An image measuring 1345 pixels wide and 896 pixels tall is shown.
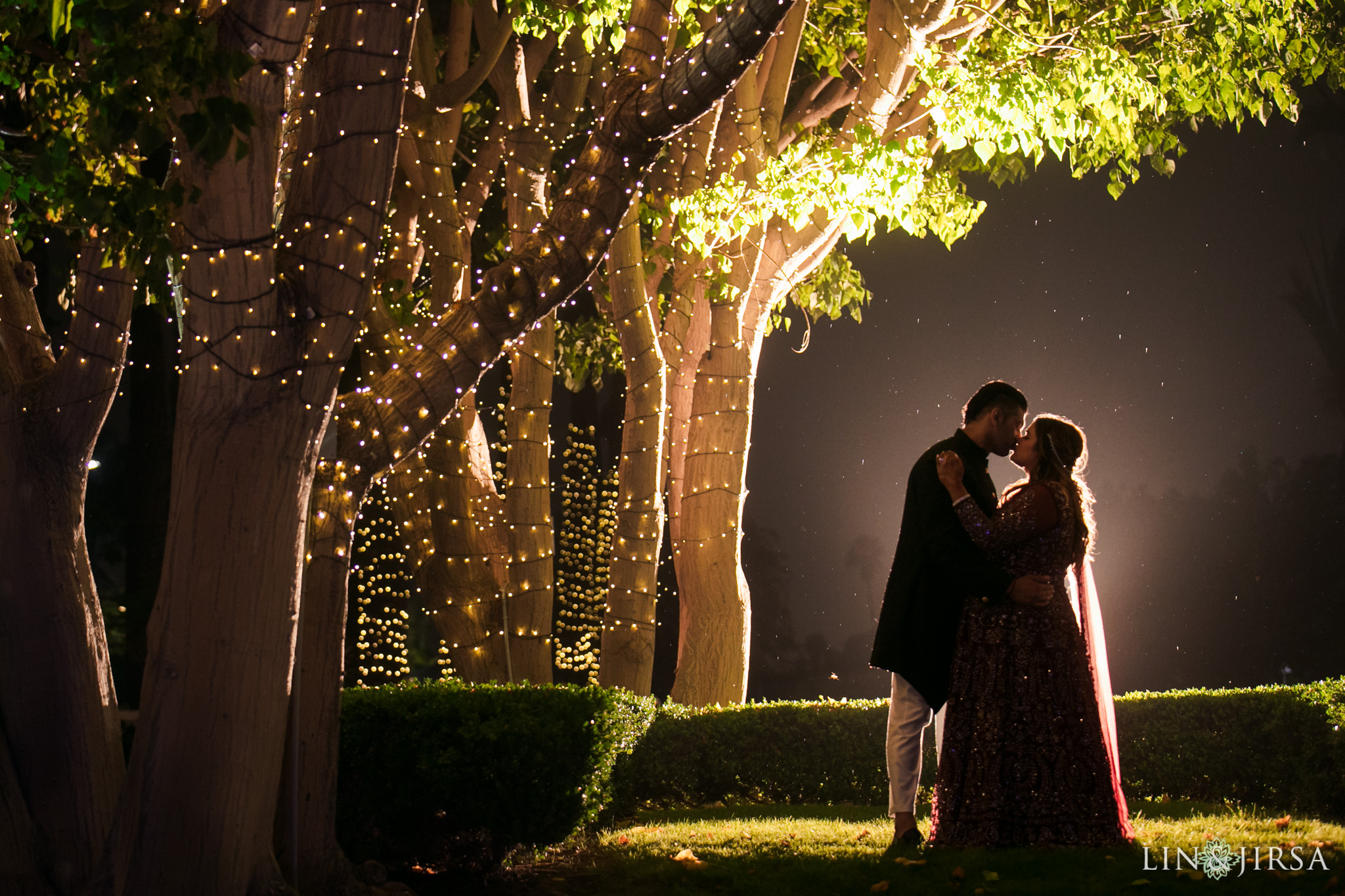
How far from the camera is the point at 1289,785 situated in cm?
619

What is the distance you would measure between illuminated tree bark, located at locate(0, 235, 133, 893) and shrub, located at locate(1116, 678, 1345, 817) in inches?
231

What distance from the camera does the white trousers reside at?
4555 mm

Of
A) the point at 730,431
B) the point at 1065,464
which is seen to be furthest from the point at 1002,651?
the point at 730,431

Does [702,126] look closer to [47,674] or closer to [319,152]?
[319,152]

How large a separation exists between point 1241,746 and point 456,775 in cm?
477

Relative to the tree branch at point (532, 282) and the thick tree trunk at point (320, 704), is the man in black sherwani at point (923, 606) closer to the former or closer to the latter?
the tree branch at point (532, 282)

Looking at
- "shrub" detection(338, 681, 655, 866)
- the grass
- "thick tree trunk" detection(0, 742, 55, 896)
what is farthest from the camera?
"shrub" detection(338, 681, 655, 866)

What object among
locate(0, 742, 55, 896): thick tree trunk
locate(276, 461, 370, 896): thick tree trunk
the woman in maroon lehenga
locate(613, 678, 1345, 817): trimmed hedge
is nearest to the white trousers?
the woman in maroon lehenga

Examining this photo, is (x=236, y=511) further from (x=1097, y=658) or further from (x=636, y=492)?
(x=636, y=492)

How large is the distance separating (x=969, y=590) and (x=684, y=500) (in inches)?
138

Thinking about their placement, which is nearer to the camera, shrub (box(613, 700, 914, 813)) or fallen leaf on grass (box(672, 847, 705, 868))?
fallen leaf on grass (box(672, 847, 705, 868))

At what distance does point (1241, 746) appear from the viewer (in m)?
6.45

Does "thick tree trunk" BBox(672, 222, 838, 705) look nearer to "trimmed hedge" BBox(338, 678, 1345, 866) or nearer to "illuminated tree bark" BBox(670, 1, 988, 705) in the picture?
"illuminated tree bark" BBox(670, 1, 988, 705)

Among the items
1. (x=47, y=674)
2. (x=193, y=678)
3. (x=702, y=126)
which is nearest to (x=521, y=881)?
(x=193, y=678)
